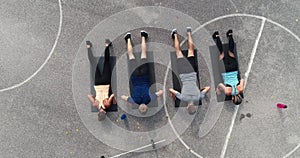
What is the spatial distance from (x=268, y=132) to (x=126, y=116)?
3.40 metres

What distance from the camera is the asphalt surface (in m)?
7.52

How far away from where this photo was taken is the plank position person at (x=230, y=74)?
284 inches

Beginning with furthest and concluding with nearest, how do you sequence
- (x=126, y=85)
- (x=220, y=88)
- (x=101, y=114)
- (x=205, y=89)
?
(x=126, y=85)
(x=220, y=88)
(x=205, y=89)
(x=101, y=114)

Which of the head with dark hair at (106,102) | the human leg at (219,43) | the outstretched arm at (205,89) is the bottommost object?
the head with dark hair at (106,102)

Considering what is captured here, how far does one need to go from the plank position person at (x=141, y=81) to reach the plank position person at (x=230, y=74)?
1523 mm

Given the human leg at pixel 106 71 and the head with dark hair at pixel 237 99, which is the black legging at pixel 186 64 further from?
the human leg at pixel 106 71

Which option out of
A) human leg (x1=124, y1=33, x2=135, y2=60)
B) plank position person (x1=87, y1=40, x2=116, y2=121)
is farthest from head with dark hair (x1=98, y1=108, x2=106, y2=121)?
human leg (x1=124, y1=33, x2=135, y2=60)

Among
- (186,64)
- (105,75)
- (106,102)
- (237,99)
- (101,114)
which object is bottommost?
(101,114)

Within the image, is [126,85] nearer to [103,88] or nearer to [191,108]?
[103,88]

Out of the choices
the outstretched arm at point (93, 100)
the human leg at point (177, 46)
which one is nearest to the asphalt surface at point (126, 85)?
the human leg at point (177, 46)

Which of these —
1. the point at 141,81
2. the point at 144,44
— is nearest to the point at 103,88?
the point at 141,81

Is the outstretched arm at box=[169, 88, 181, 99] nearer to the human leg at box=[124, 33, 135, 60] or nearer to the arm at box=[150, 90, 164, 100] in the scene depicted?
the arm at box=[150, 90, 164, 100]

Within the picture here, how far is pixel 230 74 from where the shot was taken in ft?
24.0

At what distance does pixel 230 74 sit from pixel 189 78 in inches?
38.2
